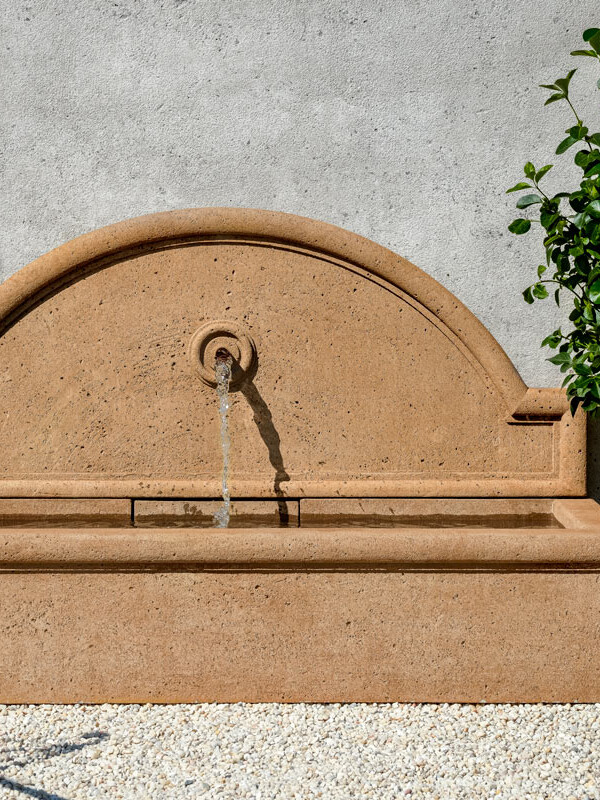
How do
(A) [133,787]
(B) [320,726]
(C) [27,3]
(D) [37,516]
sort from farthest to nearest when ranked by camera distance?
(C) [27,3]
(D) [37,516]
(B) [320,726]
(A) [133,787]

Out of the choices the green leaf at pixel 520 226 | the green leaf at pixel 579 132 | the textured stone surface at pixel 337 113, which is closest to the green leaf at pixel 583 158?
the green leaf at pixel 579 132

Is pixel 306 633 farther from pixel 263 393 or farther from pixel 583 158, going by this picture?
pixel 583 158

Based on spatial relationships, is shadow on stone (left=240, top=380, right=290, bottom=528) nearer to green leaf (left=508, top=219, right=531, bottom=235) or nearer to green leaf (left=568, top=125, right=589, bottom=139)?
green leaf (left=508, top=219, right=531, bottom=235)

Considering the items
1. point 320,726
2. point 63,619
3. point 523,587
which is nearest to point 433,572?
point 523,587

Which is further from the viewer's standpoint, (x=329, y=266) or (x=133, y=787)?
(x=329, y=266)

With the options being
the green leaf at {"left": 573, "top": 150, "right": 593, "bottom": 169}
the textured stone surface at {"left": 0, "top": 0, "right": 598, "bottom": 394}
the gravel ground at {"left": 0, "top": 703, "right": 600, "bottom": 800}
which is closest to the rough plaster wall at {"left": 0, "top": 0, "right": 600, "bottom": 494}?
the textured stone surface at {"left": 0, "top": 0, "right": 598, "bottom": 394}

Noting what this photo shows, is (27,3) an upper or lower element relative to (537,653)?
upper

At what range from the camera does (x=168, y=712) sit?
2592 millimetres

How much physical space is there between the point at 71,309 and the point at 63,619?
1393 mm

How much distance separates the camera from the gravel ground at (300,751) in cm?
216

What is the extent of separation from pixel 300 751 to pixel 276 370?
5.25 feet

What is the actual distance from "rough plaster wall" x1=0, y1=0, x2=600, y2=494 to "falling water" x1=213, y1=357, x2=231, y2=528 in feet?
2.69

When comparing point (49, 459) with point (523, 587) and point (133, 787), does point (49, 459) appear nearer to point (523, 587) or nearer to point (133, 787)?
point (133, 787)

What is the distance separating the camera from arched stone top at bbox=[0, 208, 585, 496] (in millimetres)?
3410
